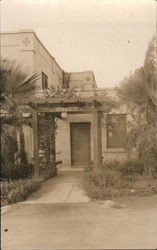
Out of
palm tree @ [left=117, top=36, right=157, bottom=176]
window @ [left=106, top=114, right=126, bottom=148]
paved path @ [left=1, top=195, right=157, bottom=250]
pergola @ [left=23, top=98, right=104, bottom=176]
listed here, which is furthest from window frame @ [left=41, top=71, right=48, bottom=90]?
paved path @ [left=1, top=195, right=157, bottom=250]

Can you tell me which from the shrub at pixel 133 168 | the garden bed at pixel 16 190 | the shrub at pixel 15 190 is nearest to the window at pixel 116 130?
the shrub at pixel 133 168

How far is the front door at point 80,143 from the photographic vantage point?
542 inches

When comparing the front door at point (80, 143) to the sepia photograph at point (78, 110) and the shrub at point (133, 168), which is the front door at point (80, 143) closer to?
the sepia photograph at point (78, 110)

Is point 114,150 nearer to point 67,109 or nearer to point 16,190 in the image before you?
point 67,109

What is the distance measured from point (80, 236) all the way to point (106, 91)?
8.31 metres

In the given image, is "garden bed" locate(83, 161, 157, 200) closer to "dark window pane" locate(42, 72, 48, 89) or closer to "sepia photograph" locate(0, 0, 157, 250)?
"sepia photograph" locate(0, 0, 157, 250)

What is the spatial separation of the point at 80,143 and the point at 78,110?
14.4 ft

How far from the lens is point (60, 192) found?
8.16 metres

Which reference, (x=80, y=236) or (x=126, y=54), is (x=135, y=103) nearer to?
(x=126, y=54)

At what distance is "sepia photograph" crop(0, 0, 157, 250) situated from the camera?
5.15 m

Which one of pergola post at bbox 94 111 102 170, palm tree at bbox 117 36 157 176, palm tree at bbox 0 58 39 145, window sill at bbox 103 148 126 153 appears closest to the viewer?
palm tree at bbox 0 58 39 145

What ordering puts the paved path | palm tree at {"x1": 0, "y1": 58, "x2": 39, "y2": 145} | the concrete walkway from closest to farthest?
the paved path < palm tree at {"x1": 0, "y1": 58, "x2": 39, "y2": 145} < the concrete walkway

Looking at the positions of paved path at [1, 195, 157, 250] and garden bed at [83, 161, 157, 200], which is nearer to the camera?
paved path at [1, 195, 157, 250]

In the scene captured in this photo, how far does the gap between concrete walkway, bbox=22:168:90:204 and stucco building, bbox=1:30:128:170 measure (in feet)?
4.30
